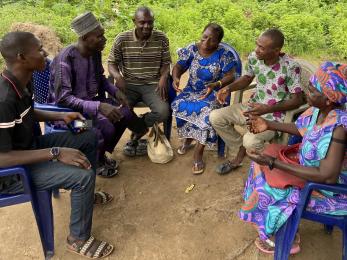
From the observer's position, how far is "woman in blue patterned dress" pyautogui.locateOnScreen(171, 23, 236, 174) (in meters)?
3.79

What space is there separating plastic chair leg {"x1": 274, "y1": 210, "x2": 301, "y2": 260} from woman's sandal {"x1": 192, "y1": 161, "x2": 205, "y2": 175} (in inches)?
52.4

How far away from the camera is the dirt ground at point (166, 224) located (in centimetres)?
283

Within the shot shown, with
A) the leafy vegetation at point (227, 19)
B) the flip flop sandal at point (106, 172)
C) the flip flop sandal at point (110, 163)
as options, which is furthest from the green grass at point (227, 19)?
the flip flop sandal at point (106, 172)

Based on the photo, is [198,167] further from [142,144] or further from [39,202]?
[39,202]

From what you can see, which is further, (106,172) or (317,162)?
(106,172)

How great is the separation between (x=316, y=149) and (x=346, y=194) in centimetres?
33

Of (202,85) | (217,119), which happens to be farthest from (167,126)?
(217,119)

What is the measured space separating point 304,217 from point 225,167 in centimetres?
140

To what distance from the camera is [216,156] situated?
4.09 metres

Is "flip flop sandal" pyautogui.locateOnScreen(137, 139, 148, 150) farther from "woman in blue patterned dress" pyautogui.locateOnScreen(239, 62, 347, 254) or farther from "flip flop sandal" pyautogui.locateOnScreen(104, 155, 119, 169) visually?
"woman in blue patterned dress" pyautogui.locateOnScreen(239, 62, 347, 254)

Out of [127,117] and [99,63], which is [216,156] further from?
[99,63]

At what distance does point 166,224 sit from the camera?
3.11 m

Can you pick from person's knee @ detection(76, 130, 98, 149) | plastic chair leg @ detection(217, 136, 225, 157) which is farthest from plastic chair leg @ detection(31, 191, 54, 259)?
plastic chair leg @ detection(217, 136, 225, 157)

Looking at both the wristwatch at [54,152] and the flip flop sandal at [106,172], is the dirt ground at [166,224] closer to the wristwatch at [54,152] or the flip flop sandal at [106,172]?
the flip flop sandal at [106,172]
